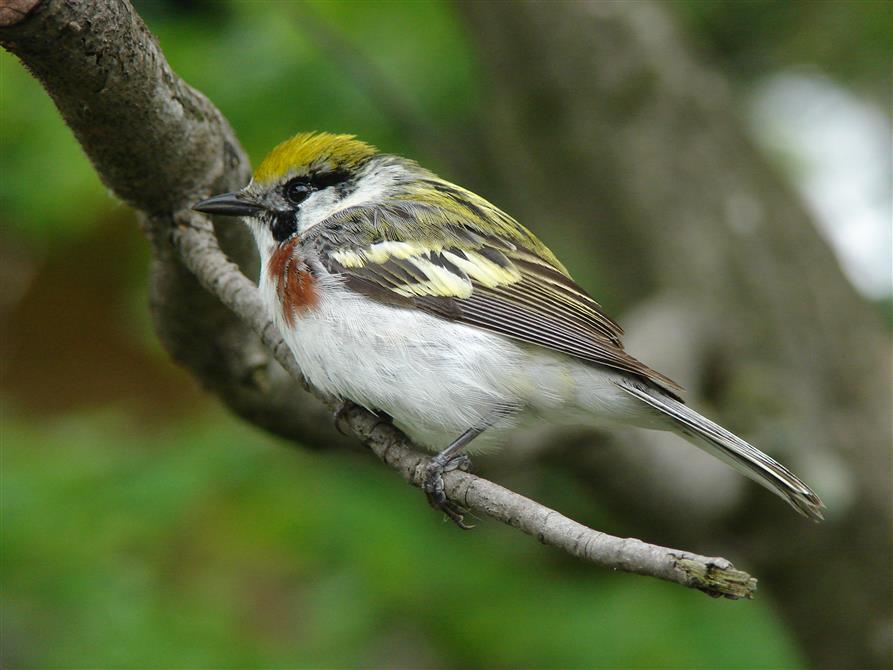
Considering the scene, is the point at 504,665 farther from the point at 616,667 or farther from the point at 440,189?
the point at 440,189

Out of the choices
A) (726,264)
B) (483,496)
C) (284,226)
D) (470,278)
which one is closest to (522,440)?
(470,278)

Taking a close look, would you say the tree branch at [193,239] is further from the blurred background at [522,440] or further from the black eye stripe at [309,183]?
the blurred background at [522,440]

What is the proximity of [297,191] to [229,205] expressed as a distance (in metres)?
0.40

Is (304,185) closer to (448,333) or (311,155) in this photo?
(311,155)

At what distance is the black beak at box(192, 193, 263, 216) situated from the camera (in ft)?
12.0

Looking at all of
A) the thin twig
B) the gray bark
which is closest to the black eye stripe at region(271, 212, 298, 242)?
the thin twig

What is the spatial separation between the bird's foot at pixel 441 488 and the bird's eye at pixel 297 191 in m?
1.41

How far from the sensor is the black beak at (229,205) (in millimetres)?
3662

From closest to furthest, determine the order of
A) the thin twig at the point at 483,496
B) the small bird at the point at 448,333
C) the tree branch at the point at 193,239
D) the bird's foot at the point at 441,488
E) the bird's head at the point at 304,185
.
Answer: the thin twig at the point at 483,496
the tree branch at the point at 193,239
the bird's foot at the point at 441,488
the small bird at the point at 448,333
the bird's head at the point at 304,185

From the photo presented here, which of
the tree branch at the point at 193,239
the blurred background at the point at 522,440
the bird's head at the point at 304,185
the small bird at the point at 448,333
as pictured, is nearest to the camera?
the tree branch at the point at 193,239

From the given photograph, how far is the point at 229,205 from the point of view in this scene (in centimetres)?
379

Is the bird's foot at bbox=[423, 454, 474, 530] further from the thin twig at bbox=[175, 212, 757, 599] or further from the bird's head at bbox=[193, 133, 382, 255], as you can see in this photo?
the bird's head at bbox=[193, 133, 382, 255]

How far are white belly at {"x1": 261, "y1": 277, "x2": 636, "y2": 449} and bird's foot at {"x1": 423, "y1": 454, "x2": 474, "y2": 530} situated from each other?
11.7 inches

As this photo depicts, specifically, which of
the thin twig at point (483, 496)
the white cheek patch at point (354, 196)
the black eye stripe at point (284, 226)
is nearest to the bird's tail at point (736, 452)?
the thin twig at point (483, 496)
